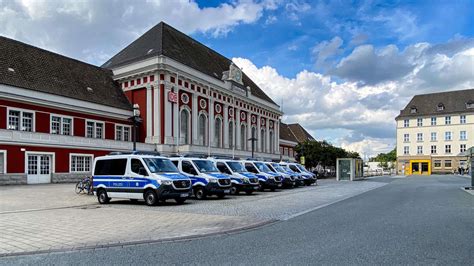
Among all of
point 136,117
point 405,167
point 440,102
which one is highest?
point 440,102

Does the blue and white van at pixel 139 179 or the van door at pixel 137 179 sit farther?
the van door at pixel 137 179

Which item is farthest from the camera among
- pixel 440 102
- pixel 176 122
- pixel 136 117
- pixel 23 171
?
pixel 440 102

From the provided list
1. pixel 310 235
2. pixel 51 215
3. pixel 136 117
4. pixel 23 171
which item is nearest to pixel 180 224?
pixel 310 235

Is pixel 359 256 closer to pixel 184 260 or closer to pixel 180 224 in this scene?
pixel 184 260

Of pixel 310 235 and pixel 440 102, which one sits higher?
pixel 440 102

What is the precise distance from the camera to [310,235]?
30.4ft

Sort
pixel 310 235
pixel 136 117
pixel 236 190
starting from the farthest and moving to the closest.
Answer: pixel 136 117 < pixel 236 190 < pixel 310 235

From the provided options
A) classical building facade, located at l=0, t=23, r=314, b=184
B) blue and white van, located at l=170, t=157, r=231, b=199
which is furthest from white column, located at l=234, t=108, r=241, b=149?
blue and white van, located at l=170, t=157, r=231, b=199

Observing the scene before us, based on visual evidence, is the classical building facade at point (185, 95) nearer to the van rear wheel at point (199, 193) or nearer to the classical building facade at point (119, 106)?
the classical building facade at point (119, 106)

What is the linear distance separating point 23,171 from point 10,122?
441 cm

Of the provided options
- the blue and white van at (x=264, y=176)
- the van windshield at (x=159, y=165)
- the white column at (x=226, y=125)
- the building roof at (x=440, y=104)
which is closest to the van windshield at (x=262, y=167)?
the blue and white van at (x=264, y=176)

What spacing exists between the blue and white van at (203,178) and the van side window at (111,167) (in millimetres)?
3017

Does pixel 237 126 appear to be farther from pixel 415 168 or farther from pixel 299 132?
pixel 415 168

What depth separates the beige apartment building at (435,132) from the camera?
85.4 metres
